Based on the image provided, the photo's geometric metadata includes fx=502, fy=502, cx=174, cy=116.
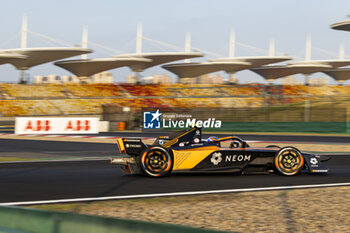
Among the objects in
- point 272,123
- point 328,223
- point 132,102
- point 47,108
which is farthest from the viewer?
point 132,102

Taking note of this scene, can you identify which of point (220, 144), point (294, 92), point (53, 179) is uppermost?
point (294, 92)

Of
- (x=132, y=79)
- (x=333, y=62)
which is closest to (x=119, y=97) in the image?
(x=132, y=79)

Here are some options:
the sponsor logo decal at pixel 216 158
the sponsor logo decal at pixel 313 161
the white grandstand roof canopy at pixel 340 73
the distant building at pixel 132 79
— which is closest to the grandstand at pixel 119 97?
the distant building at pixel 132 79

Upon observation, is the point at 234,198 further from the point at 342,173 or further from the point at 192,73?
the point at 192,73

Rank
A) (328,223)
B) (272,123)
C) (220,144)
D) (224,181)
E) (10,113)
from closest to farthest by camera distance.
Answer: (328,223) → (224,181) → (220,144) → (272,123) → (10,113)

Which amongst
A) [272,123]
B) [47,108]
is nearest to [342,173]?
[272,123]

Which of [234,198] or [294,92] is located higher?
[294,92]

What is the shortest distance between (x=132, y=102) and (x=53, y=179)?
5563 centimetres

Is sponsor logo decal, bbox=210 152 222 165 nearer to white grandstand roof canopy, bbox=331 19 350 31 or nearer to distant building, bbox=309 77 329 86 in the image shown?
white grandstand roof canopy, bbox=331 19 350 31

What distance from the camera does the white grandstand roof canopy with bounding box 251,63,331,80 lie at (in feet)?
312

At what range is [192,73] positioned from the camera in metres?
89.9

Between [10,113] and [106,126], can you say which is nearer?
[106,126]

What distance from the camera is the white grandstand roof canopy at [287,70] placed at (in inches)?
3745

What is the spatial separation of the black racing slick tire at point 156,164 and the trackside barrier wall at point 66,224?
560 centimetres
